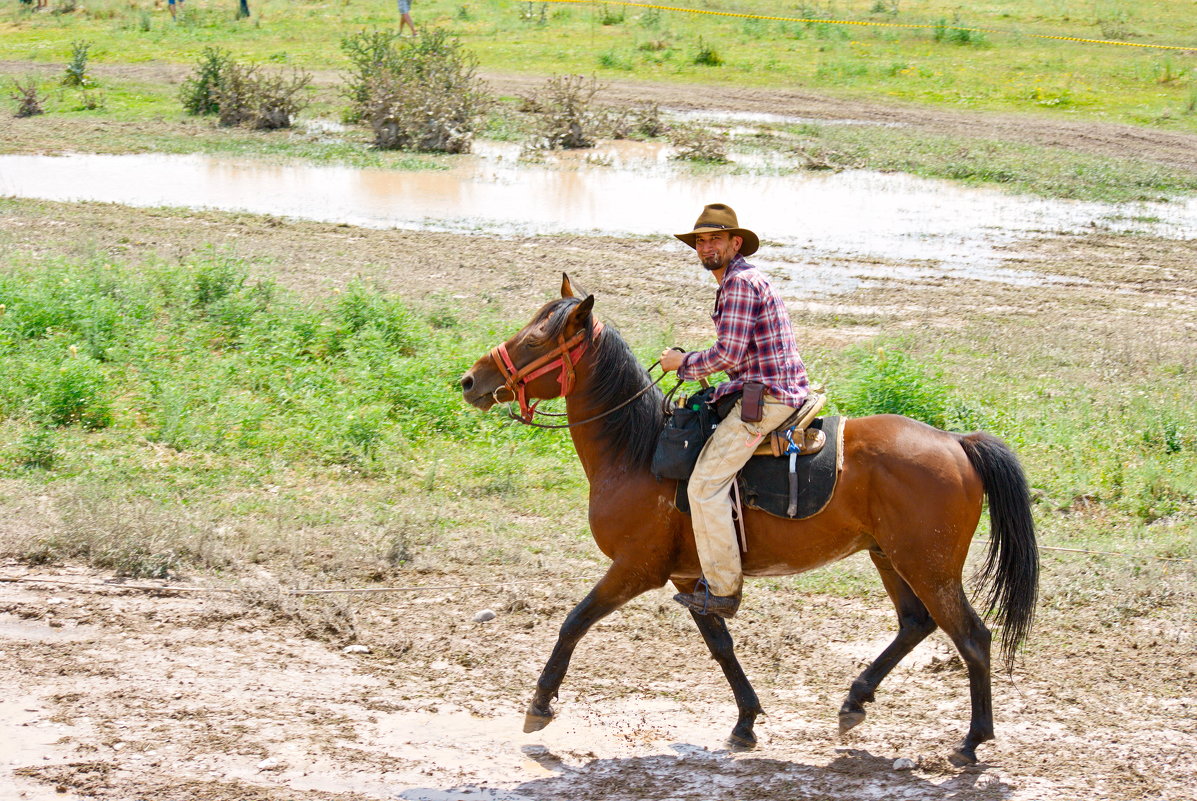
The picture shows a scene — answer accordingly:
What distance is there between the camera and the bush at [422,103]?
2200cm

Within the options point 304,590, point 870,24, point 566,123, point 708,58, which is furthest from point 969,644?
point 870,24

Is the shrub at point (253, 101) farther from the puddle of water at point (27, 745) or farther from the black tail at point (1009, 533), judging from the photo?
the black tail at point (1009, 533)

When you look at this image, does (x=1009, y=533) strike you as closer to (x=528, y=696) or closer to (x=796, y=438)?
(x=796, y=438)

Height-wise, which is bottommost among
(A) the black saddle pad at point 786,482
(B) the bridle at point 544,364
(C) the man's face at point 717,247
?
(A) the black saddle pad at point 786,482

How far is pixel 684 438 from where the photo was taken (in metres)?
5.52

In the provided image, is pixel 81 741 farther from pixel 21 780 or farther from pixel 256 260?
pixel 256 260

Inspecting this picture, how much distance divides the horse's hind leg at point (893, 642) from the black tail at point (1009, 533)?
36 centimetres

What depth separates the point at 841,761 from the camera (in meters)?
5.45

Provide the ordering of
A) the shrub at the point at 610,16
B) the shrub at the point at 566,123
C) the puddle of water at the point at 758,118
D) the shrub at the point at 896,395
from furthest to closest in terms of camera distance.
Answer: the shrub at the point at 610,16 < the puddle of water at the point at 758,118 < the shrub at the point at 566,123 < the shrub at the point at 896,395

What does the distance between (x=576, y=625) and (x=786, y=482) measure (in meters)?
1.20

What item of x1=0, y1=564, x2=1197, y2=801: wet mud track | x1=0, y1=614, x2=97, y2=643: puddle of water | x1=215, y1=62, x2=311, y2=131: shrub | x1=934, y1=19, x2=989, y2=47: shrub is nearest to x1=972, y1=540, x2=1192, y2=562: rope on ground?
x1=0, y1=564, x2=1197, y2=801: wet mud track

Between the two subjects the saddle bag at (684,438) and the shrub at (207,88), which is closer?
the saddle bag at (684,438)

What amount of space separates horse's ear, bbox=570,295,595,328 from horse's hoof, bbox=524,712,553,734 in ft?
6.07

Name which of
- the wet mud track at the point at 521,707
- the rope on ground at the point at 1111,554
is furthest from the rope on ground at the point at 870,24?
the wet mud track at the point at 521,707
